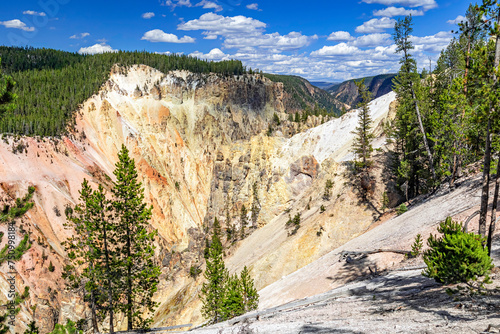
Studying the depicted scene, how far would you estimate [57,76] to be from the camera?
232ft

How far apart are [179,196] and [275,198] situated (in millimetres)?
22479

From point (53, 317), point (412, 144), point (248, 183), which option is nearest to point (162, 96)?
point (248, 183)

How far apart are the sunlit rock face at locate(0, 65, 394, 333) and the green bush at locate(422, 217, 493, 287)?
23651mm

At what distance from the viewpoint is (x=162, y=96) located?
7456 cm

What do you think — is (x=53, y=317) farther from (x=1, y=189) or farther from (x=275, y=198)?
(x=275, y=198)

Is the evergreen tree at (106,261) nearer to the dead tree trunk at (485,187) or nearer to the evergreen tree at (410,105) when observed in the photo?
the dead tree trunk at (485,187)

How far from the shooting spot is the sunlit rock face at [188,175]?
3356cm

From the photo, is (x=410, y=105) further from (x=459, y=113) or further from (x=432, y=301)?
(x=432, y=301)

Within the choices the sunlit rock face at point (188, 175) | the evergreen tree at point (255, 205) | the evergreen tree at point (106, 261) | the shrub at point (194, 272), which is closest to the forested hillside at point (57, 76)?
the sunlit rock face at point (188, 175)

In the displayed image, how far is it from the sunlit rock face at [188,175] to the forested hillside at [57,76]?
106 inches

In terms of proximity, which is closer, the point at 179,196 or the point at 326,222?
the point at 326,222

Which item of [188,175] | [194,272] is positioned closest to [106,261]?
[194,272]

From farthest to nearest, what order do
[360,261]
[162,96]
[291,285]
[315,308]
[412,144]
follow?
[162,96] < [412,144] < [291,285] < [360,261] < [315,308]

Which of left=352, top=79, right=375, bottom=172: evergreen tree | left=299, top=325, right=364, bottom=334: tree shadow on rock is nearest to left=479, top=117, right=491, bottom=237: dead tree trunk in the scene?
left=299, top=325, right=364, bottom=334: tree shadow on rock
